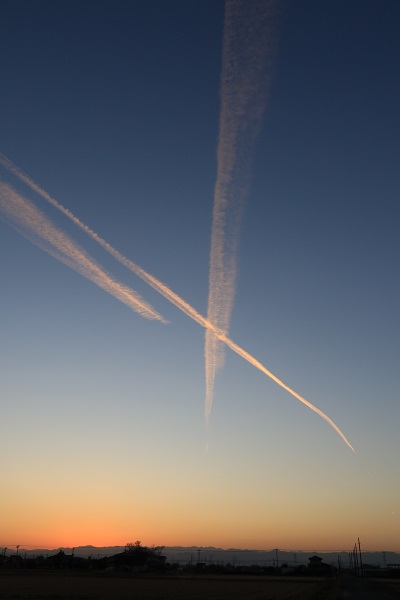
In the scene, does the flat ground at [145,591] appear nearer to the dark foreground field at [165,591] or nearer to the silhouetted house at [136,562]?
the dark foreground field at [165,591]

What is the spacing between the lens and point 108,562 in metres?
155

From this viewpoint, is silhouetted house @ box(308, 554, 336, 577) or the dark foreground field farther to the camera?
silhouetted house @ box(308, 554, 336, 577)

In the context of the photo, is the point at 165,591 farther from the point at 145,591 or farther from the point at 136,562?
the point at 136,562

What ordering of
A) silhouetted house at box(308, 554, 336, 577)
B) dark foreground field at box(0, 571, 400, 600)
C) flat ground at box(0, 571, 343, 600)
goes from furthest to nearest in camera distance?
silhouetted house at box(308, 554, 336, 577)
dark foreground field at box(0, 571, 400, 600)
flat ground at box(0, 571, 343, 600)

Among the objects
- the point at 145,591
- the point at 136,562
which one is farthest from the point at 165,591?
the point at 136,562

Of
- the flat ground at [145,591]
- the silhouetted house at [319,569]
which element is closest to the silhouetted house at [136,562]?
the silhouetted house at [319,569]

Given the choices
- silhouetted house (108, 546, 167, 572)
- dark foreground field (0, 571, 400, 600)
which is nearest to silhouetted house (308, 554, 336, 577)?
silhouetted house (108, 546, 167, 572)

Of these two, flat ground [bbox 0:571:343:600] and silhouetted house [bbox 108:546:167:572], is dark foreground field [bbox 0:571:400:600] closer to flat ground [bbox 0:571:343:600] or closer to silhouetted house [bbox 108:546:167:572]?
flat ground [bbox 0:571:343:600]

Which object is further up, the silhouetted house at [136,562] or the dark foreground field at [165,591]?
the silhouetted house at [136,562]

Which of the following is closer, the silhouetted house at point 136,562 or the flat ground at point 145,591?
the flat ground at point 145,591

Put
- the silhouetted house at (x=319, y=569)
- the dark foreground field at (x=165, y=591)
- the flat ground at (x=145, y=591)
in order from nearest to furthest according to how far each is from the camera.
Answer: the flat ground at (x=145, y=591)
the dark foreground field at (x=165, y=591)
the silhouetted house at (x=319, y=569)

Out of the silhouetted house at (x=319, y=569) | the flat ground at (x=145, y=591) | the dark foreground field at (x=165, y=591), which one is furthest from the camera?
the silhouetted house at (x=319, y=569)

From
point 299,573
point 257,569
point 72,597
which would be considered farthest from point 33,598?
point 257,569

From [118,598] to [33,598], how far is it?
6633 millimetres
